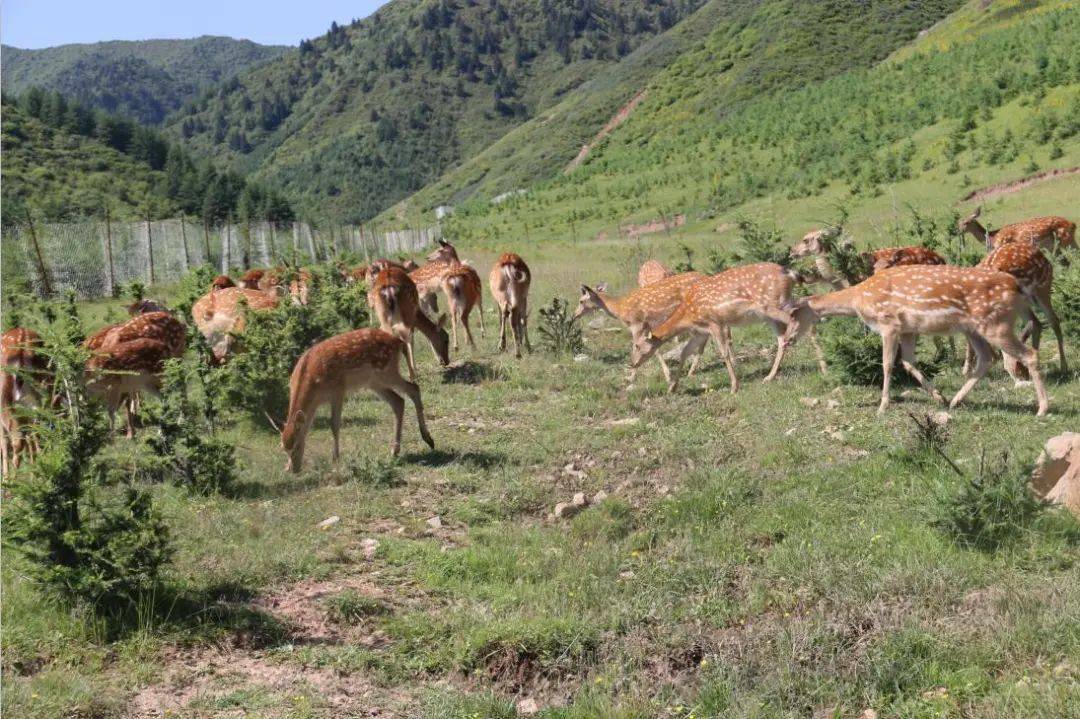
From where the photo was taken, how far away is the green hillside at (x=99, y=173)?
5034cm

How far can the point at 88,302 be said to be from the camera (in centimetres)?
2931

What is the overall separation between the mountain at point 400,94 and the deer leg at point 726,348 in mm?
110446

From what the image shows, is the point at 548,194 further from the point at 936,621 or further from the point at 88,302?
the point at 936,621

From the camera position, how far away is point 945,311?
10062mm

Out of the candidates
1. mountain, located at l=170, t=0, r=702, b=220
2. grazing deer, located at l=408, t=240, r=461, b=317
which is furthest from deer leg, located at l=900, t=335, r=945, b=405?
mountain, located at l=170, t=0, r=702, b=220

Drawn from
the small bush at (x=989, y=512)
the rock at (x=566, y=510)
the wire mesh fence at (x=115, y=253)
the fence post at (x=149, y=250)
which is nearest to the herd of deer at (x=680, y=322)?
the rock at (x=566, y=510)

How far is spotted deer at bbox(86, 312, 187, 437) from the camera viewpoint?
37.6ft

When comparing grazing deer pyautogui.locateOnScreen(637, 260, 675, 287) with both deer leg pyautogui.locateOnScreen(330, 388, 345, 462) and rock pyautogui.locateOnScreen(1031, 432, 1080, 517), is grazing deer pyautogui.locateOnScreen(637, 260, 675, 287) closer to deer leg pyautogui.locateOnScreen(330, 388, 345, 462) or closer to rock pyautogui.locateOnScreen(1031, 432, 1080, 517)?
deer leg pyautogui.locateOnScreen(330, 388, 345, 462)

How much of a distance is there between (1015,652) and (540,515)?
14.5ft

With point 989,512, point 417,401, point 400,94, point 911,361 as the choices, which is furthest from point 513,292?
point 400,94

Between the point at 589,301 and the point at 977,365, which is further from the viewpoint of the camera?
the point at 589,301

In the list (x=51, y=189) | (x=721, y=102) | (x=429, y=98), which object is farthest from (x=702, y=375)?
(x=429, y=98)

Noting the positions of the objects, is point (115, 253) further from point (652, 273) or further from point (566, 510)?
point (566, 510)

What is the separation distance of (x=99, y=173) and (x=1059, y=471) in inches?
2305
